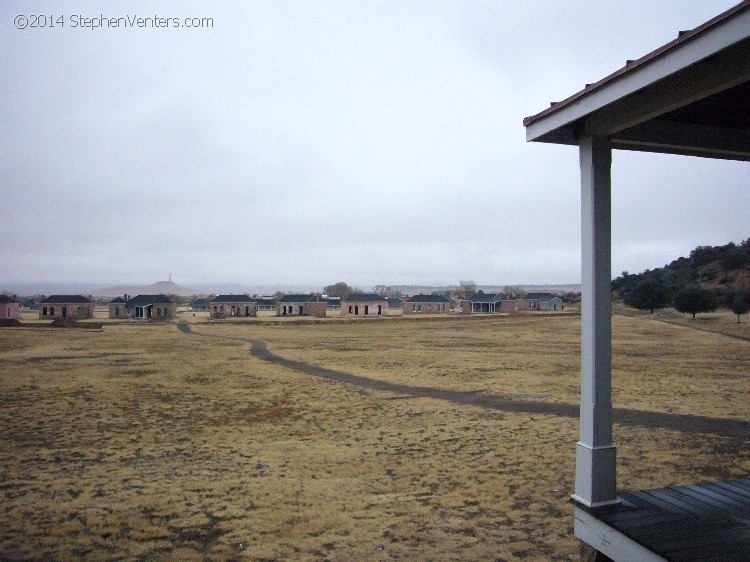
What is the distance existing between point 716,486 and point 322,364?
18.0 metres

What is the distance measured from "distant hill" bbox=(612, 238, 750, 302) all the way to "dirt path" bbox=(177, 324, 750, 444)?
58172 mm

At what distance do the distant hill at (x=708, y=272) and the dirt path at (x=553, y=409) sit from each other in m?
58.2

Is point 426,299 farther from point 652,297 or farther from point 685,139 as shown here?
point 685,139

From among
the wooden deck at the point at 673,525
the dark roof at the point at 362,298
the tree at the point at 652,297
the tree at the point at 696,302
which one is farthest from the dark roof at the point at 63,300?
the wooden deck at the point at 673,525

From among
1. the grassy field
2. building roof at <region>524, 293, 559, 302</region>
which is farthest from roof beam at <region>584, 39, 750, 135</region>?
building roof at <region>524, 293, 559, 302</region>

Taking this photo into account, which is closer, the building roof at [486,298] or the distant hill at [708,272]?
the distant hill at [708,272]

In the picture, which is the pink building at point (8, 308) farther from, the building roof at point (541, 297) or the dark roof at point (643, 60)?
the building roof at point (541, 297)

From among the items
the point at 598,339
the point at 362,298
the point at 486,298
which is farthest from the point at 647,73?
the point at 486,298

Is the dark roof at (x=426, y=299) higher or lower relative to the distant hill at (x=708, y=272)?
lower

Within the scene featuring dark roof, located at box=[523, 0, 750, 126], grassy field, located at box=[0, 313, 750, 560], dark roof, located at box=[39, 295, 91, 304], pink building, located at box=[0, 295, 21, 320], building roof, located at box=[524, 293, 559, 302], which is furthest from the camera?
building roof, located at box=[524, 293, 559, 302]

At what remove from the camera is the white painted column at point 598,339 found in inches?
178

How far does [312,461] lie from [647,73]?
7676 millimetres

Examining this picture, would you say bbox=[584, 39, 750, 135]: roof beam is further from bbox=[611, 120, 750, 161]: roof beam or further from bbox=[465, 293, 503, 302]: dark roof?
bbox=[465, 293, 503, 302]: dark roof

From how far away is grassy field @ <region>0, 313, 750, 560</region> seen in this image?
5.95 m
